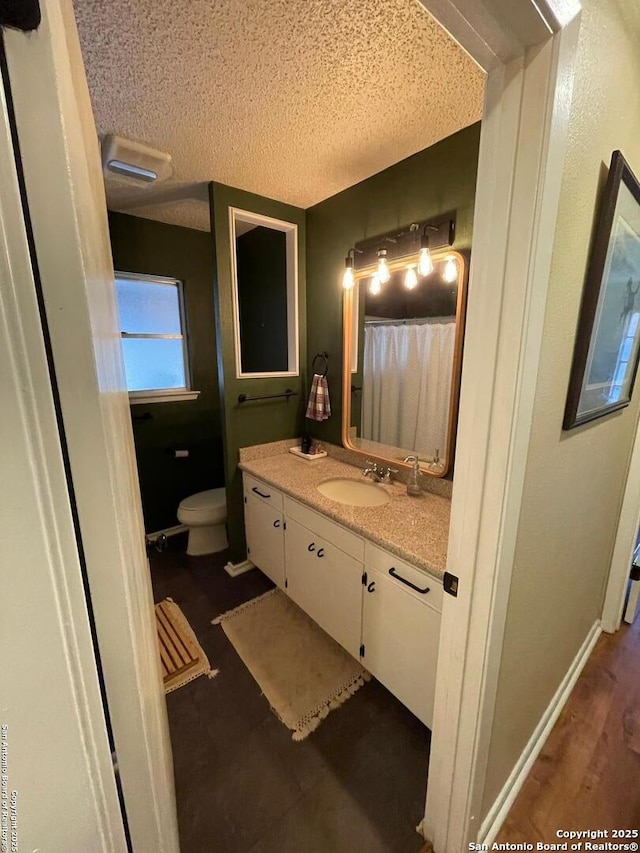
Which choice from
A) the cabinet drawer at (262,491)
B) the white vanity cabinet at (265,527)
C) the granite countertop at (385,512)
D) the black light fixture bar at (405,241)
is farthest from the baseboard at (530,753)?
the black light fixture bar at (405,241)

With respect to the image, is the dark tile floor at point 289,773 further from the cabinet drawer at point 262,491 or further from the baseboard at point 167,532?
the baseboard at point 167,532

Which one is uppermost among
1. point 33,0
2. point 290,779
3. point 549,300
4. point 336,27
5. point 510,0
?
point 336,27

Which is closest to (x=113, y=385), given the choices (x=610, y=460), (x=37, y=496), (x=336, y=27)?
(x=37, y=496)

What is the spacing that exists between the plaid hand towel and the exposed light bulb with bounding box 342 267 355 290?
0.58 m

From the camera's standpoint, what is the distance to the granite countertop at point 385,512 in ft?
4.07

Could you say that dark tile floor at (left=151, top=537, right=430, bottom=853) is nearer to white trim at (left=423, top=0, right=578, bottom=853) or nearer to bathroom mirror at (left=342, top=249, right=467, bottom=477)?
white trim at (left=423, top=0, right=578, bottom=853)

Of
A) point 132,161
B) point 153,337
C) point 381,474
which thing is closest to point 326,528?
point 381,474

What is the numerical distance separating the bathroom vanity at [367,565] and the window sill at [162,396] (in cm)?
112

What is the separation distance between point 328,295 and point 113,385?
1.94m

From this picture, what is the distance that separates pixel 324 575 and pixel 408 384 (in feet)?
3.60

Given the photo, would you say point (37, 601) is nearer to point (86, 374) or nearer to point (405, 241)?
point (86, 374)

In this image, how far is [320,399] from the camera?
2256 mm

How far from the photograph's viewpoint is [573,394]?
0.94m

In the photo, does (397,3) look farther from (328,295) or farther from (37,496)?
(37,496)
